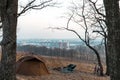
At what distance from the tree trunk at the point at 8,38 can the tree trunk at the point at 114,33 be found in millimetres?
5101

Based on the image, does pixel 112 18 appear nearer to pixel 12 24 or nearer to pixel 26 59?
pixel 12 24

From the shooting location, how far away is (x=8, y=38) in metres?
12.0

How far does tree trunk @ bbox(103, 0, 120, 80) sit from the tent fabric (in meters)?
14.9

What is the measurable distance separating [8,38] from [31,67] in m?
10.9

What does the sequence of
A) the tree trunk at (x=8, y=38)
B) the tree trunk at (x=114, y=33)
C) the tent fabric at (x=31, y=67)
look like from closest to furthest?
1. the tree trunk at (x=114, y=33)
2. the tree trunk at (x=8, y=38)
3. the tent fabric at (x=31, y=67)

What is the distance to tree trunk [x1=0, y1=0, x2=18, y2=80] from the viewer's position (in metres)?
11.9

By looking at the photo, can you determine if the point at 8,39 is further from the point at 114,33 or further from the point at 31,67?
the point at 31,67

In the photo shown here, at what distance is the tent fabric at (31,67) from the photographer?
73.5 ft

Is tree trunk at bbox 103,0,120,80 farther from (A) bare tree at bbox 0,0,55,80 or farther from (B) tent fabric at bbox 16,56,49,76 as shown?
(B) tent fabric at bbox 16,56,49,76

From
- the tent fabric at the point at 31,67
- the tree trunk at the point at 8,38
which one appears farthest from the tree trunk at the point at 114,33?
the tent fabric at the point at 31,67

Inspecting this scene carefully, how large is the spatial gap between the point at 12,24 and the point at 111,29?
5237mm

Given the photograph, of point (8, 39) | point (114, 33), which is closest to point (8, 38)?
point (8, 39)

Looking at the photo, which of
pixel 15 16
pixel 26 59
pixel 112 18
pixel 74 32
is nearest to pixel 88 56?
pixel 74 32

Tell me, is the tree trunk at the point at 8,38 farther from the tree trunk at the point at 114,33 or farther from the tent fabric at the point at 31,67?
the tent fabric at the point at 31,67
